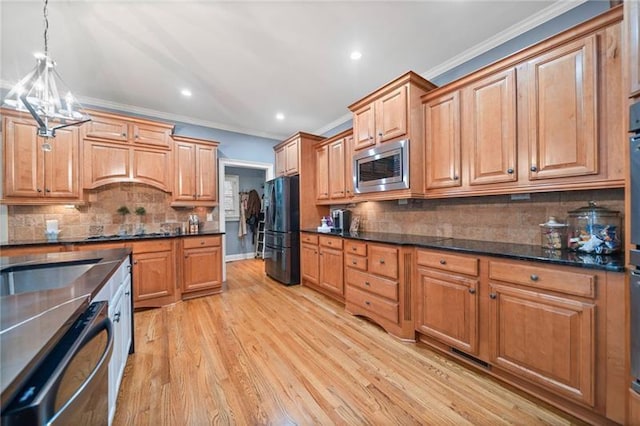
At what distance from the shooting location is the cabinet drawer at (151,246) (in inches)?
117

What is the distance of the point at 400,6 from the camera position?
1.95 metres

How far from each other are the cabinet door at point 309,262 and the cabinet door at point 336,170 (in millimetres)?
873

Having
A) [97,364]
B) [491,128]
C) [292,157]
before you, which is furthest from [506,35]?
[97,364]

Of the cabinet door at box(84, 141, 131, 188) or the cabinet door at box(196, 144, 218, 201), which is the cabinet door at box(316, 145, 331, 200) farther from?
the cabinet door at box(84, 141, 131, 188)

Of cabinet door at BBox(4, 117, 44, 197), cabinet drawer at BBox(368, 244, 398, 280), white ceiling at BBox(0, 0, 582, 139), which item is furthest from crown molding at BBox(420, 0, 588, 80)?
cabinet door at BBox(4, 117, 44, 197)

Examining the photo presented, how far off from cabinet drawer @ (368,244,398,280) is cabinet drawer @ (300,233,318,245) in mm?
1131

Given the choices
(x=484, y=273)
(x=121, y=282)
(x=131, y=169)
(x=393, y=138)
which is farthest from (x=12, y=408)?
(x=131, y=169)

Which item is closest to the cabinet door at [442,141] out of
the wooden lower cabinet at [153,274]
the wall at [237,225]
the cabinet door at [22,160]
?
the wooden lower cabinet at [153,274]

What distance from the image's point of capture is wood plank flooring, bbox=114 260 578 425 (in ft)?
4.75

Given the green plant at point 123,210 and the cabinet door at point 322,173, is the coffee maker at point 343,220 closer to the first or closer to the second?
the cabinet door at point 322,173

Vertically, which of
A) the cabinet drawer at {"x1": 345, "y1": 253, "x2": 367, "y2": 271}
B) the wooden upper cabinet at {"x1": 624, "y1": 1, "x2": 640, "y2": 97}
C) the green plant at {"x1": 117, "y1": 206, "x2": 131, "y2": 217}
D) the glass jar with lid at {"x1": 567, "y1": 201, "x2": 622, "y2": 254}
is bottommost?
the cabinet drawer at {"x1": 345, "y1": 253, "x2": 367, "y2": 271}

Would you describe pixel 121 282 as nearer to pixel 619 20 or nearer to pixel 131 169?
pixel 131 169

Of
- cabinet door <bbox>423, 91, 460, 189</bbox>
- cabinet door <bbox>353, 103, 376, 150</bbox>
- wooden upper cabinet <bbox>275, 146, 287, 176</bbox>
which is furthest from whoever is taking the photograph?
wooden upper cabinet <bbox>275, 146, 287, 176</bbox>

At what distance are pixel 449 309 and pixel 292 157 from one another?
3153 mm
